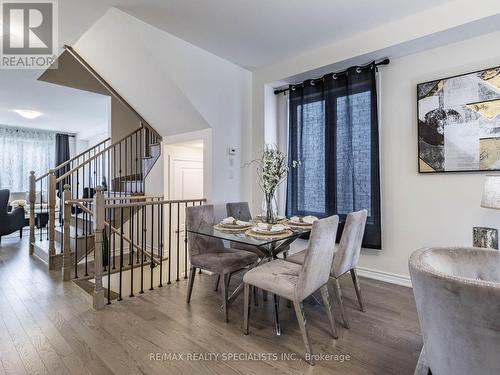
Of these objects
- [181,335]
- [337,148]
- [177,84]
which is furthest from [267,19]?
[181,335]

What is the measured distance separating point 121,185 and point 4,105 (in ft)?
10.3

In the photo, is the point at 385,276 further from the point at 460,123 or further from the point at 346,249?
the point at 460,123

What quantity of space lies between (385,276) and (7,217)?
256 inches

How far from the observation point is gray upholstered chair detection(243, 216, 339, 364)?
5.78 ft

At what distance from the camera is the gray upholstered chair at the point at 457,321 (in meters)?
A: 0.85

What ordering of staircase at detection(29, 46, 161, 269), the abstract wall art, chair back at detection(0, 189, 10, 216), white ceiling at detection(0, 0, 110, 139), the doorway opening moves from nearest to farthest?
the abstract wall art, white ceiling at detection(0, 0, 110, 139), staircase at detection(29, 46, 161, 269), the doorway opening, chair back at detection(0, 189, 10, 216)

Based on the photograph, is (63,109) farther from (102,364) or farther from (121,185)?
(102,364)

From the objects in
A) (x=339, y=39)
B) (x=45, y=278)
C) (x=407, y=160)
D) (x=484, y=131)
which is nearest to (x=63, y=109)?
(x=45, y=278)

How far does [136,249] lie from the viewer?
4.61 m

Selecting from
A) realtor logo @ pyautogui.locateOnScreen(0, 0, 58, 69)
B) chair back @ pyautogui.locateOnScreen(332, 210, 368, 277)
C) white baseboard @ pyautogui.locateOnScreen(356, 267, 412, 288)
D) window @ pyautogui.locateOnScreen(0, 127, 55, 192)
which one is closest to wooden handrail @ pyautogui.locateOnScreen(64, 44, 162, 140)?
realtor logo @ pyautogui.locateOnScreen(0, 0, 58, 69)

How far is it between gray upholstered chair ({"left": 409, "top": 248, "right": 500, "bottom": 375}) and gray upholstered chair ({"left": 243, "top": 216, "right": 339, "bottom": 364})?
26.1 inches

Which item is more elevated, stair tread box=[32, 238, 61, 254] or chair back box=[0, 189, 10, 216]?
chair back box=[0, 189, 10, 216]

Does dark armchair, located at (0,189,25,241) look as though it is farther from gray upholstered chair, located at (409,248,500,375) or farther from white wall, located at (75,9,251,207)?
gray upholstered chair, located at (409,248,500,375)

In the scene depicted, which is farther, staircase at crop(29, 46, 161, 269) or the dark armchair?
the dark armchair
